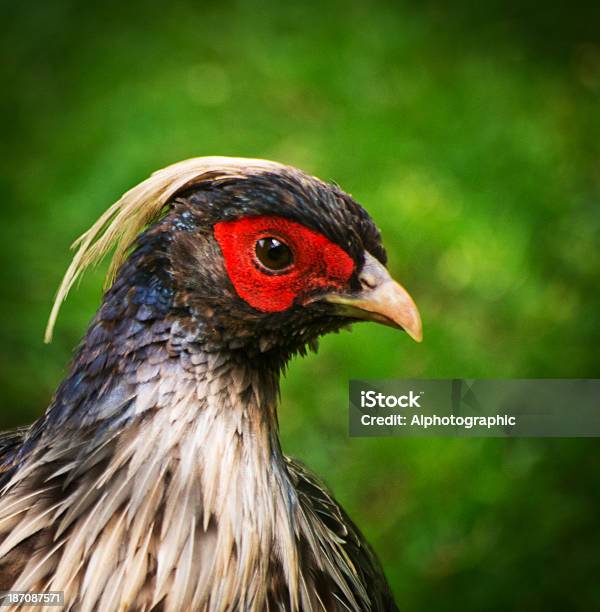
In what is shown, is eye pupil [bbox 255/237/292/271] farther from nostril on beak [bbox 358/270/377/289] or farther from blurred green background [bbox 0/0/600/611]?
blurred green background [bbox 0/0/600/611]

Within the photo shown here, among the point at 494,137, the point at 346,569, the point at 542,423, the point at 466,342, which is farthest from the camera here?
the point at 494,137

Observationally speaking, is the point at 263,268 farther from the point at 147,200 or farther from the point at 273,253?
the point at 147,200

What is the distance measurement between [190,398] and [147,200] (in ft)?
0.74

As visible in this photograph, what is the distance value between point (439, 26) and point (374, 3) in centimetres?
16

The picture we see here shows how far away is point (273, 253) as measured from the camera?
100 cm

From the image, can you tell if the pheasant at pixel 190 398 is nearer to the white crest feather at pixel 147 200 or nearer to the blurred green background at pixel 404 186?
the white crest feather at pixel 147 200

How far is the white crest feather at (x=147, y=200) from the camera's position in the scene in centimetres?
103

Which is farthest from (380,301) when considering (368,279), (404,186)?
(404,186)

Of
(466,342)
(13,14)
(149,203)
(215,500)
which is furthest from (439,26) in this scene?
(215,500)

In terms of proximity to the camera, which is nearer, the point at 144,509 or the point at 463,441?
the point at 144,509

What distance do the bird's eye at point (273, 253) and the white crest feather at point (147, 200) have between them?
0.08 meters

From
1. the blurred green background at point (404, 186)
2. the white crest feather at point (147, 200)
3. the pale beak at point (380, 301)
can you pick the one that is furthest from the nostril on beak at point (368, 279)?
the blurred green background at point (404, 186)

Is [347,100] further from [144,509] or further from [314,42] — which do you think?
[144,509]

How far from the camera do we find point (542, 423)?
158 centimetres
